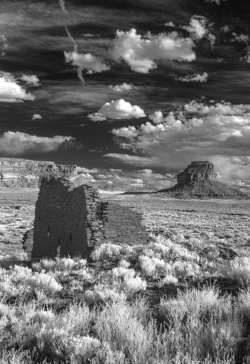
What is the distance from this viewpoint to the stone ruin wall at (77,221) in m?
15.3

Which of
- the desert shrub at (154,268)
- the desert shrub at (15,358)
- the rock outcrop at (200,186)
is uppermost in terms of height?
the rock outcrop at (200,186)

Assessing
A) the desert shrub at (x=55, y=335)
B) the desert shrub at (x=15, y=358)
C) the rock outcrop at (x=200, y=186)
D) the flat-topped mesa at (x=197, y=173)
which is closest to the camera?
the desert shrub at (x=15, y=358)

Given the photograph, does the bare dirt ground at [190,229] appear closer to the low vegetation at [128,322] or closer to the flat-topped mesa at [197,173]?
the low vegetation at [128,322]

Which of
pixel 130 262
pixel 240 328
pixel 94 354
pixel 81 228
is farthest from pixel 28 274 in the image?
pixel 240 328

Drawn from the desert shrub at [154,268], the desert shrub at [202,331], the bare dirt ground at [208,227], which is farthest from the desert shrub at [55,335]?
the bare dirt ground at [208,227]

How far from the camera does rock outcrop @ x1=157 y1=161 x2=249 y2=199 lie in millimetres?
161125

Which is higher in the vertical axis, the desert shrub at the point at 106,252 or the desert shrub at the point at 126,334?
the desert shrub at the point at 126,334

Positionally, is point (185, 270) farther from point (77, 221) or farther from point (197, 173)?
point (197, 173)

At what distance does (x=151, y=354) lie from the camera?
14.7ft

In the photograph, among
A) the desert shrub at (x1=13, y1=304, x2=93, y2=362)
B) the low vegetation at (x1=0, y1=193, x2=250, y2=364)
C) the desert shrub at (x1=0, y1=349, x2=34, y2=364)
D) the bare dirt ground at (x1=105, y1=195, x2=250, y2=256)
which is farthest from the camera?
the bare dirt ground at (x1=105, y1=195, x2=250, y2=256)

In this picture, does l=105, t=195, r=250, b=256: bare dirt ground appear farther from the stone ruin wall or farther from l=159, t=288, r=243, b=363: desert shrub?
l=159, t=288, r=243, b=363: desert shrub

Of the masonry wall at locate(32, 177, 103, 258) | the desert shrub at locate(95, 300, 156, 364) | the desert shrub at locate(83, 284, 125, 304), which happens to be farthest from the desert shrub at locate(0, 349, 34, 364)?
the masonry wall at locate(32, 177, 103, 258)

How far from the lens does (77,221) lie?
1598 centimetres

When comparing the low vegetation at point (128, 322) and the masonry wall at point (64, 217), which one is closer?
the low vegetation at point (128, 322)
